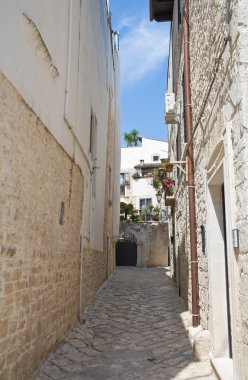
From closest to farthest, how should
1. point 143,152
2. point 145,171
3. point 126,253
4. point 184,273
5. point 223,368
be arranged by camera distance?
1. point 223,368
2. point 184,273
3. point 126,253
4. point 145,171
5. point 143,152

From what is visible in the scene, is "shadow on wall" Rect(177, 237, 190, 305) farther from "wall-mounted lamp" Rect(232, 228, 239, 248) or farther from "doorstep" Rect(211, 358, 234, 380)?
"wall-mounted lamp" Rect(232, 228, 239, 248)

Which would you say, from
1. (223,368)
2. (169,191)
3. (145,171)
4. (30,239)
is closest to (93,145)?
(169,191)

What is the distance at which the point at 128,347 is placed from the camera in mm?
5961

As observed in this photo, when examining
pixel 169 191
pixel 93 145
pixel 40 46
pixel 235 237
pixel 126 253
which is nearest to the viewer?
pixel 235 237

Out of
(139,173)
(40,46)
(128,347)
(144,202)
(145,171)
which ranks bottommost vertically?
(128,347)

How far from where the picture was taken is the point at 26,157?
14.2ft

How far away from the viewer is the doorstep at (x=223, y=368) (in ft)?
12.9

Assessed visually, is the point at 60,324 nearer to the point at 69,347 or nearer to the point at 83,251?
the point at 69,347

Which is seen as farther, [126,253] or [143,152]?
[143,152]

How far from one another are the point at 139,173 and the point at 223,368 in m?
32.8

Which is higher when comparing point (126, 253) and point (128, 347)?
point (126, 253)

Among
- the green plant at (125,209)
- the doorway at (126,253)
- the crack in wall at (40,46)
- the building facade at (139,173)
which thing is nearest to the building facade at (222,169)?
the crack in wall at (40,46)

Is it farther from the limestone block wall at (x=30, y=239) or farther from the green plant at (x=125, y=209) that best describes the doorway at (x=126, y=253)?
the limestone block wall at (x=30, y=239)

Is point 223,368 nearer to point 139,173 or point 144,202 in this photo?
point 144,202
